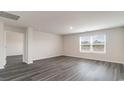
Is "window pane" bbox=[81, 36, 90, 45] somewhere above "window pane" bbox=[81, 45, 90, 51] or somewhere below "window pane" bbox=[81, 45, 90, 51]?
above

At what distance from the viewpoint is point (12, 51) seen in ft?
23.8

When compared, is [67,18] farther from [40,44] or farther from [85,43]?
[85,43]

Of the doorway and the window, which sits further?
the doorway

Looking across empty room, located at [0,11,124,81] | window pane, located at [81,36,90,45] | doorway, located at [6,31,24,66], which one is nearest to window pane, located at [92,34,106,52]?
empty room, located at [0,11,124,81]

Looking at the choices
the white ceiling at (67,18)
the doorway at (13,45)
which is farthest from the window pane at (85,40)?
the doorway at (13,45)

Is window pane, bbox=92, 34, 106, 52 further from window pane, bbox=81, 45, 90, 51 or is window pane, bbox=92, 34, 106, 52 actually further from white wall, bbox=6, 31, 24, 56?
white wall, bbox=6, 31, 24, 56

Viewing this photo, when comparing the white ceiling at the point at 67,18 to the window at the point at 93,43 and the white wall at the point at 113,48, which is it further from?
the window at the point at 93,43

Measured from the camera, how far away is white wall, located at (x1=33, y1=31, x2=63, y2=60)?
565 centimetres

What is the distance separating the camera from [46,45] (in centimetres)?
642

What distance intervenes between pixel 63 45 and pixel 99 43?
3492 mm

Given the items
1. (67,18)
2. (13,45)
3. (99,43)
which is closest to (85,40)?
(99,43)

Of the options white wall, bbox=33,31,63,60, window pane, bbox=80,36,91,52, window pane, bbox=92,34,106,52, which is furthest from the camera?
window pane, bbox=80,36,91,52
